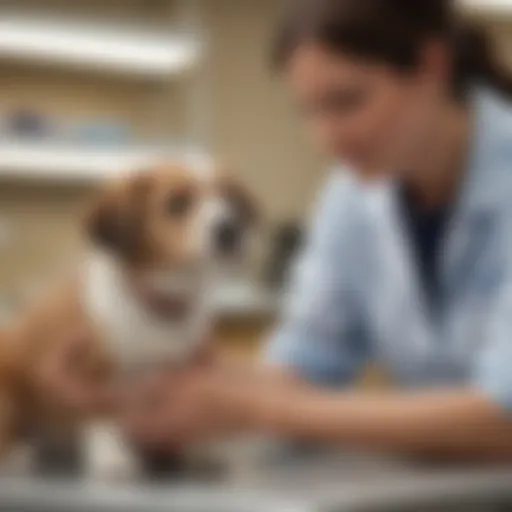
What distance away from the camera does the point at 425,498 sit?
108cm

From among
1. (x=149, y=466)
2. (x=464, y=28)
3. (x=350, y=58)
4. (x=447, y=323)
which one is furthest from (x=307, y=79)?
(x=149, y=466)

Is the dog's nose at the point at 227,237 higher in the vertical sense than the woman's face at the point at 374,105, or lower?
lower

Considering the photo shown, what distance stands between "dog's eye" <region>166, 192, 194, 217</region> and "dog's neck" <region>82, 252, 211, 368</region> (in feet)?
0.22

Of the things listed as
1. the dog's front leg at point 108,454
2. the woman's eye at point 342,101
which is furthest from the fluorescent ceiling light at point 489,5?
the dog's front leg at point 108,454

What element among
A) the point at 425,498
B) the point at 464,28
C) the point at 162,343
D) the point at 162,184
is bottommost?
the point at 425,498

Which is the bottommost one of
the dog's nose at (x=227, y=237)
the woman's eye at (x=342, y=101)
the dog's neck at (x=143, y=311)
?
the dog's neck at (x=143, y=311)

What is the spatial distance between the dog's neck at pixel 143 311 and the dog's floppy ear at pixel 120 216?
0.02 m

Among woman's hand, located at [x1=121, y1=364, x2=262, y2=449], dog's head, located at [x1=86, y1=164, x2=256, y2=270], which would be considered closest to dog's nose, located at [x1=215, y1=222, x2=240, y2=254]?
dog's head, located at [x1=86, y1=164, x2=256, y2=270]

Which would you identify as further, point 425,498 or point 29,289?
point 29,289

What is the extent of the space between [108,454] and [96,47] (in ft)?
1.28

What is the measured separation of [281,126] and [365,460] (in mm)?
320

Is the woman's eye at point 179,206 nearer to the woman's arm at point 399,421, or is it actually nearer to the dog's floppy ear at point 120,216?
the dog's floppy ear at point 120,216

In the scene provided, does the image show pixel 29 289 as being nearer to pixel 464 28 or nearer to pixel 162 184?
pixel 162 184

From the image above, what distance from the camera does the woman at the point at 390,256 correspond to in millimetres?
1137
